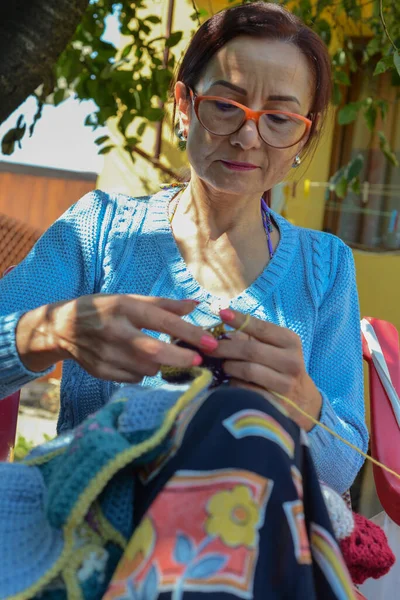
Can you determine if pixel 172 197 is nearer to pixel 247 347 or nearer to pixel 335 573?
pixel 247 347

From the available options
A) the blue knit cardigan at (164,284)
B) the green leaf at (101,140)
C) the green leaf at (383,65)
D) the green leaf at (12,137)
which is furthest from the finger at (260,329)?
the green leaf at (101,140)

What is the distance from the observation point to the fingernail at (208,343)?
111 centimetres

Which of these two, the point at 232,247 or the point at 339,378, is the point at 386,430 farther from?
the point at 232,247

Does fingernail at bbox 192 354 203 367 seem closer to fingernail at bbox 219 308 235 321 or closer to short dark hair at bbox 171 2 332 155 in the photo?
fingernail at bbox 219 308 235 321

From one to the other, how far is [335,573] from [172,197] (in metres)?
1.13

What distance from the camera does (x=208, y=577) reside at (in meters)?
0.84

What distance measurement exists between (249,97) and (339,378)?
0.60 meters

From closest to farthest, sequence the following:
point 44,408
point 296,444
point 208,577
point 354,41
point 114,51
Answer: point 208,577 < point 296,444 < point 114,51 < point 354,41 < point 44,408

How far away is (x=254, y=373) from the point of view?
1145mm

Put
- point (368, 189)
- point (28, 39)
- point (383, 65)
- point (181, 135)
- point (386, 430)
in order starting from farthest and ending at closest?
point (368, 189) < point (383, 65) < point (28, 39) < point (386, 430) < point (181, 135)

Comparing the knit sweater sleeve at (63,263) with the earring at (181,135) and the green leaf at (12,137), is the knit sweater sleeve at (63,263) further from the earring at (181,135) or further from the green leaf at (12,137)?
the green leaf at (12,137)

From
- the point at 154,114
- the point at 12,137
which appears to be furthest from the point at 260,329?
the point at 154,114

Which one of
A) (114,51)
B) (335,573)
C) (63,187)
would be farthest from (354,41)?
(335,573)

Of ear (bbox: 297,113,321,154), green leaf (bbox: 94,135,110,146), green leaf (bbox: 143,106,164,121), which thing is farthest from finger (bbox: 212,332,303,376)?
green leaf (bbox: 94,135,110,146)
